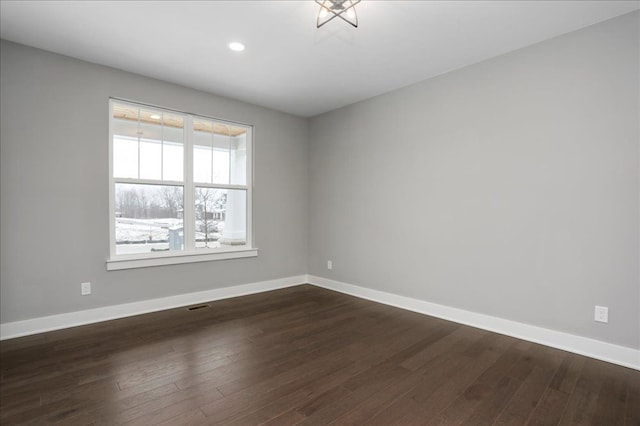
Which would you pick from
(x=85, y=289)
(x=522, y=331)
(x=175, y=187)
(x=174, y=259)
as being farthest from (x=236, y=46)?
(x=522, y=331)

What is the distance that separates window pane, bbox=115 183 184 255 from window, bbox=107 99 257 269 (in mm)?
10

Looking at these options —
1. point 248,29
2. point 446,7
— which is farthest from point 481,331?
point 248,29

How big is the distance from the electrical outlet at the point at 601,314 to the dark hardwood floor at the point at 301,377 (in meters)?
0.36

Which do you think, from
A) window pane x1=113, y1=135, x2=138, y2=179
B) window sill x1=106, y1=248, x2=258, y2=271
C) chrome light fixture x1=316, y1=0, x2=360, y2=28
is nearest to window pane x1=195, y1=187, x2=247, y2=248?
window sill x1=106, y1=248, x2=258, y2=271

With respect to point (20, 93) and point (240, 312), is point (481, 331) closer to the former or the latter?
point (240, 312)

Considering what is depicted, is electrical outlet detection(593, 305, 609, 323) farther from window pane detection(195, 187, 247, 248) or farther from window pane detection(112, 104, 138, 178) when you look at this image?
window pane detection(112, 104, 138, 178)

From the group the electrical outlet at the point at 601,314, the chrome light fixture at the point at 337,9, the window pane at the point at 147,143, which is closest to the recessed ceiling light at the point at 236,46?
the chrome light fixture at the point at 337,9

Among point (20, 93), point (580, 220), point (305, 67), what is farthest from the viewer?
point (305, 67)

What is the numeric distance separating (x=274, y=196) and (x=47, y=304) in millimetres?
2937

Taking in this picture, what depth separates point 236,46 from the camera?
303 cm

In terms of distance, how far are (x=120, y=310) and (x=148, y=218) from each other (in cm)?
107

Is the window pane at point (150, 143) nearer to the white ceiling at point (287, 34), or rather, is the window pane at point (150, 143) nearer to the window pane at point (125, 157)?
the window pane at point (125, 157)

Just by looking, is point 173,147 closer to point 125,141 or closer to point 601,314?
point 125,141

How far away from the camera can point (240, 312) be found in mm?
3732
